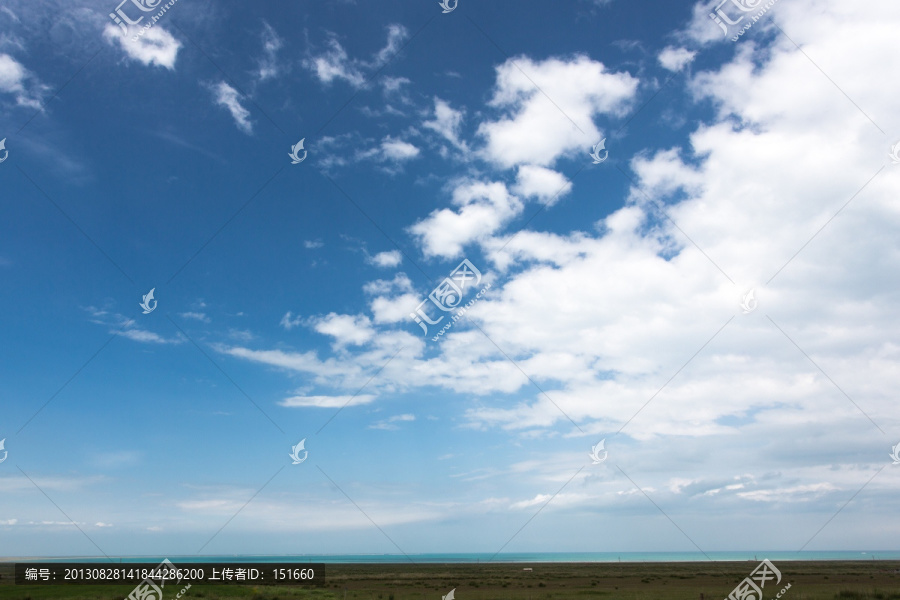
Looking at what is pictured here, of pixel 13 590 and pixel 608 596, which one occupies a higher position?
pixel 13 590

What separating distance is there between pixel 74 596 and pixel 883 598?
190 feet

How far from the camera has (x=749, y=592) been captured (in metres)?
42.1

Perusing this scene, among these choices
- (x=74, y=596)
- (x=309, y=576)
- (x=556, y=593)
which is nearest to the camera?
(x=74, y=596)

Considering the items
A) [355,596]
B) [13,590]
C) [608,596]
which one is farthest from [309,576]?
[608,596]

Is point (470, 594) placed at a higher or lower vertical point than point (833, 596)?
higher

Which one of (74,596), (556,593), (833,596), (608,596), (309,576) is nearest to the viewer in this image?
(74,596)

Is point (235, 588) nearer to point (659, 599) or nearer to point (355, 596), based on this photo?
point (355, 596)

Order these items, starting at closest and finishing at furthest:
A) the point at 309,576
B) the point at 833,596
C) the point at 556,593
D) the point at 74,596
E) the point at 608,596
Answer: the point at 74,596
the point at 833,596
the point at 608,596
the point at 556,593
the point at 309,576

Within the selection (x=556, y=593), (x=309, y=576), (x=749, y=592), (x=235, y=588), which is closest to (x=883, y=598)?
(x=749, y=592)

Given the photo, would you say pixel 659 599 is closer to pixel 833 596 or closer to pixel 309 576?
pixel 833 596

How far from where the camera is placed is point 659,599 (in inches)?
1738

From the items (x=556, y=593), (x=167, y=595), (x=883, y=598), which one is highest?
(x=167, y=595)

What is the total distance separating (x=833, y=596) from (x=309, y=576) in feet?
196

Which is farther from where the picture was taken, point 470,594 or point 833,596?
point 470,594
